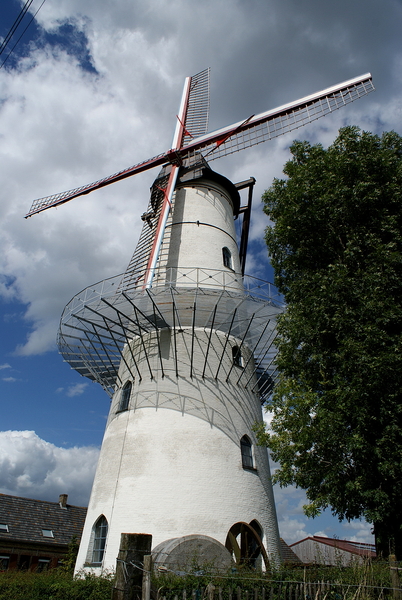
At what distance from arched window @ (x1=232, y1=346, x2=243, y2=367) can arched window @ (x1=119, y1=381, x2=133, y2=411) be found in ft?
12.0

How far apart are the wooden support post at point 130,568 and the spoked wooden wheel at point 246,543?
6.46 meters

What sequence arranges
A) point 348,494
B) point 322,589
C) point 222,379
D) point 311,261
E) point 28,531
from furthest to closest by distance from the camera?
point 28,531 → point 222,379 → point 311,261 → point 348,494 → point 322,589

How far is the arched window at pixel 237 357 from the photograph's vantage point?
580 inches

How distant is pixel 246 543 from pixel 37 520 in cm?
1694

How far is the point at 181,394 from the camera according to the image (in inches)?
520

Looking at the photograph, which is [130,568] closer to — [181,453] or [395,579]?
[395,579]

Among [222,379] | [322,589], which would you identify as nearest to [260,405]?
[222,379]

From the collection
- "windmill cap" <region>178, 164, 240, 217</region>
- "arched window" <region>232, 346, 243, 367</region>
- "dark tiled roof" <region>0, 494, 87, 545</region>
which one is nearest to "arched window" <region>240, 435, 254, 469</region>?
"arched window" <region>232, 346, 243, 367</region>

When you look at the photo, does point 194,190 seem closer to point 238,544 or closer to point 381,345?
point 381,345

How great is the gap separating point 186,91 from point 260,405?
18972mm

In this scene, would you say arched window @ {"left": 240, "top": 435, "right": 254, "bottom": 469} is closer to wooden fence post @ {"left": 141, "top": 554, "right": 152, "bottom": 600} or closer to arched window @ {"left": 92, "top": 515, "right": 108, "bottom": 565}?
arched window @ {"left": 92, "top": 515, "right": 108, "bottom": 565}

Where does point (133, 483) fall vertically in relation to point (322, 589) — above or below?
above

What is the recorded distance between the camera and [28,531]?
22.3 metres

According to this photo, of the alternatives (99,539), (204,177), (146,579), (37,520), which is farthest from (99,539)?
(204,177)
